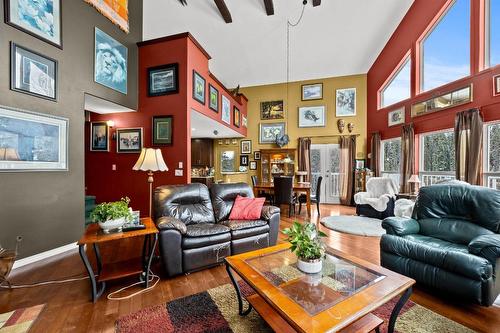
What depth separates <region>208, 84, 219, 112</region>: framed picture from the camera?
4.98 metres

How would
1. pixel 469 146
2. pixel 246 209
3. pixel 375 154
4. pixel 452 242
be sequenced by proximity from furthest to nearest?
pixel 375 154, pixel 469 146, pixel 246 209, pixel 452 242

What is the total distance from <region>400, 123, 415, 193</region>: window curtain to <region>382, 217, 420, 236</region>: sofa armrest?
296 centimetres

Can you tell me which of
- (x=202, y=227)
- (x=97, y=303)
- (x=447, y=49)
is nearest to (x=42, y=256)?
(x=97, y=303)

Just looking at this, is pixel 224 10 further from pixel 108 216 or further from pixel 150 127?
pixel 108 216

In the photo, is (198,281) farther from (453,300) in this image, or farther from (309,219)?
(309,219)

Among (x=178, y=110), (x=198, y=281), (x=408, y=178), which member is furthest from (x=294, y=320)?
(x=408, y=178)

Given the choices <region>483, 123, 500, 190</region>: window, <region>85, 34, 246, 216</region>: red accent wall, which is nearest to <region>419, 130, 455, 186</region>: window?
<region>483, 123, 500, 190</region>: window

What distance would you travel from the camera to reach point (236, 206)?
319cm

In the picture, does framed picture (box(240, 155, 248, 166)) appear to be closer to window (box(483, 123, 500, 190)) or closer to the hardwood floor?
the hardwood floor

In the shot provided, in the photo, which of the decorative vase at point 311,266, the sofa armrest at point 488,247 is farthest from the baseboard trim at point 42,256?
the sofa armrest at point 488,247

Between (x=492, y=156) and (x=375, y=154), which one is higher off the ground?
(x=375, y=154)

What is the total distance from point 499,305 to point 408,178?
11.7ft

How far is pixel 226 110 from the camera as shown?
6.06m

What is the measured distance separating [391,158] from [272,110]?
4033 millimetres
